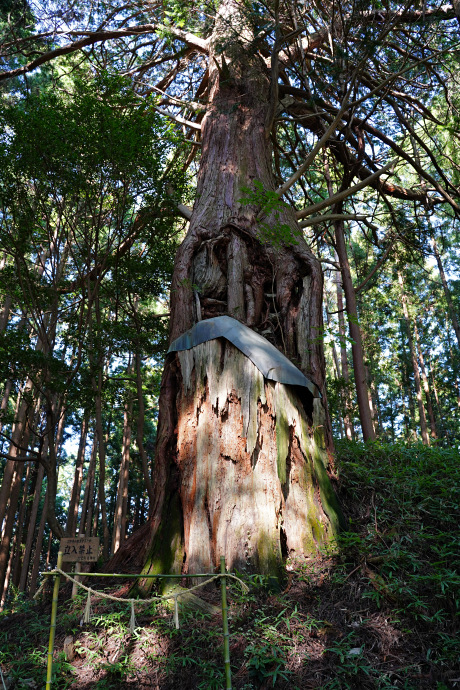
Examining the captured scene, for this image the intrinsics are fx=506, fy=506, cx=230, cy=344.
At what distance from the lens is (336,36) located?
6.59 meters

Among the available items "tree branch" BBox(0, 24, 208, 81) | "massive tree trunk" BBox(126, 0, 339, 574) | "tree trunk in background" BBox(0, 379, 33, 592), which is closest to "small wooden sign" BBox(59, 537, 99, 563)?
"massive tree trunk" BBox(126, 0, 339, 574)

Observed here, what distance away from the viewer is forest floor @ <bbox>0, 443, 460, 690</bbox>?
2.88 m

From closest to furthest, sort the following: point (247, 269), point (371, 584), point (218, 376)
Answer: point (371, 584), point (218, 376), point (247, 269)

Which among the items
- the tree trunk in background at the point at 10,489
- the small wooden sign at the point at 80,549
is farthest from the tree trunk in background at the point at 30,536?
the small wooden sign at the point at 80,549

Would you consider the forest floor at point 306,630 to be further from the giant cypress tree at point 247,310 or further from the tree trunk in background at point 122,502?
the tree trunk in background at point 122,502

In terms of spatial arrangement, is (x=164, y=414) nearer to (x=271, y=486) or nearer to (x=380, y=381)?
(x=271, y=486)

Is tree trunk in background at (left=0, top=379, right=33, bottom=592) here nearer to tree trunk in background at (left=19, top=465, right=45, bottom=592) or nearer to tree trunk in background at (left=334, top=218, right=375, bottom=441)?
tree trunk in background at (left=19, top=465, right=45, bottom=592)

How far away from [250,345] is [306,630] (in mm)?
2174

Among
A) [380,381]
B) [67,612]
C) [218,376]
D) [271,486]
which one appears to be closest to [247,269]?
[218,376]

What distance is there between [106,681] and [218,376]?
225cm

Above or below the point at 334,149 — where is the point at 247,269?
below

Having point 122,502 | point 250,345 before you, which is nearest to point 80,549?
point 250,345

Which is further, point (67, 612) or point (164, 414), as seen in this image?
point (164, 414)

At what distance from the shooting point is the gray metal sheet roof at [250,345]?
4324mm
